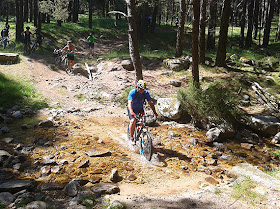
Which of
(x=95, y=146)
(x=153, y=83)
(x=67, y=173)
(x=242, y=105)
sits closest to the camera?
(x=67, y=173)

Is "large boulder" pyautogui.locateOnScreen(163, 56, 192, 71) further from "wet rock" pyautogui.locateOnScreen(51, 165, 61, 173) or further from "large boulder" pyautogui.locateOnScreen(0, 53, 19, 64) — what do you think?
"wet rock" pyautogui.locateOnScreen(51, 165, 61, 173)

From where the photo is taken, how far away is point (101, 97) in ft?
42.9

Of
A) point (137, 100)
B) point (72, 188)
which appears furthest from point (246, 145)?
point (72, 188)

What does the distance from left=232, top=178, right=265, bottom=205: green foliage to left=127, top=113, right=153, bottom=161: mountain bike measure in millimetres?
2514

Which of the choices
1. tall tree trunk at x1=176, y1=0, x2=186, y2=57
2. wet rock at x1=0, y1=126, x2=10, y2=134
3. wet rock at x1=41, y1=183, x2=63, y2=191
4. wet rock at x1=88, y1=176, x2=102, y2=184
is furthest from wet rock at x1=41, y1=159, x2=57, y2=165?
tall tree trunk at x1=176, y1=0, x2=186, y2=57

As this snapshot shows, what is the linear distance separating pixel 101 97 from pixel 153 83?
3.57 m

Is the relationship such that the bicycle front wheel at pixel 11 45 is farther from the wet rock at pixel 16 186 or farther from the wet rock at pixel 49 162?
the wet rock at pixel 16 186

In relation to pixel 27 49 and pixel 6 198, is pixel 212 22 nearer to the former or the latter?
pixel 27 49

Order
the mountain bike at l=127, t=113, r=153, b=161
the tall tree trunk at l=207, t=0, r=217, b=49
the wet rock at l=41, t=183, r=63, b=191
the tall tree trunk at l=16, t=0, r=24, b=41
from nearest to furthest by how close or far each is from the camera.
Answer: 1. the wet rock at l=41, t=183, r=63, b=191
2. the mountain bike at l=127, t=113, r=153, b=161
3. the tall tree trunk at l=16, t=0, r=24, b=41
4. the tall tree trunk at l=207, t=0, r=217, b=49

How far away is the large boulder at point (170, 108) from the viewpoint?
10.4m

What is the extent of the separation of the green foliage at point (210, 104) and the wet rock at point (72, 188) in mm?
Result: 6256

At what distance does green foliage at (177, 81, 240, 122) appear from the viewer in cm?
957

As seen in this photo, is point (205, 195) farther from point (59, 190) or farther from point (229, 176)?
point (59, 190)

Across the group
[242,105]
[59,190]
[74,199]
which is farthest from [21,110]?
[242,105]
